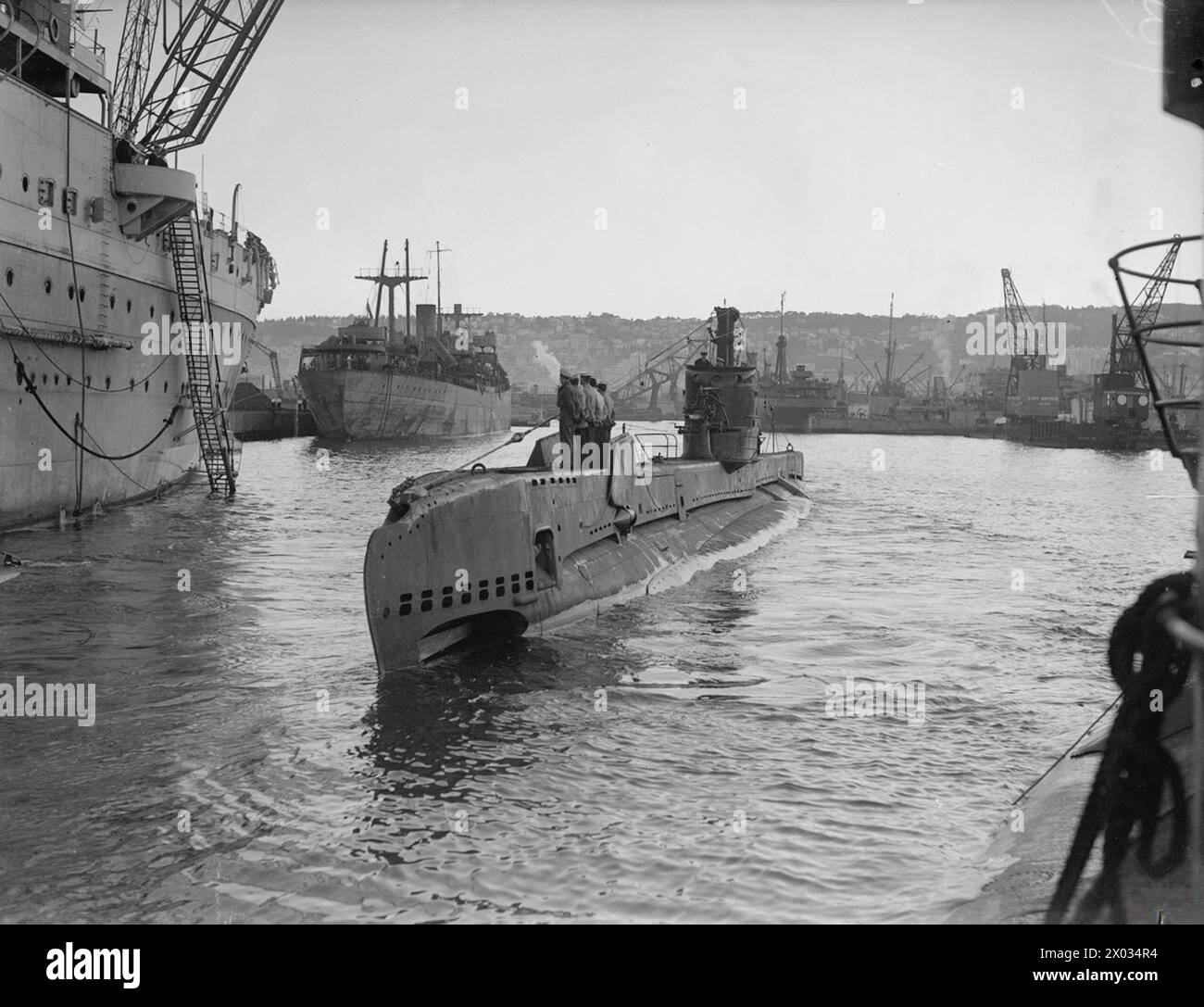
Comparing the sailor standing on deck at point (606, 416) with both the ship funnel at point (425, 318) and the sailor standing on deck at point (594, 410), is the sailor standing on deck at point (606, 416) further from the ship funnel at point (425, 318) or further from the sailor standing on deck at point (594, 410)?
the ship funnel at point (425, 318)

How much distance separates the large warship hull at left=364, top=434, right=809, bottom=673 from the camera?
11227 millimetres

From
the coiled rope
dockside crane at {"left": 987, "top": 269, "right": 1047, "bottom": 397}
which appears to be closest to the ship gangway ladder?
the coiled rope

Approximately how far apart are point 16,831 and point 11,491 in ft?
46.9

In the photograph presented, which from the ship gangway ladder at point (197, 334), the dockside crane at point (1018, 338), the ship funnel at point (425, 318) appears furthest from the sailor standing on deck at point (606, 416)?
the dockside crane at point (1018, 338)

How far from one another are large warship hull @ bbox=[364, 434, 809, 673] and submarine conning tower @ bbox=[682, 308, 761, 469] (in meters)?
5.30

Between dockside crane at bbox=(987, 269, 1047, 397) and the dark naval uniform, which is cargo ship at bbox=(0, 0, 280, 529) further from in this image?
dockside crane at bbox=(987, 269, 1047, 397)

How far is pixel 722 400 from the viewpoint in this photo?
2488cm

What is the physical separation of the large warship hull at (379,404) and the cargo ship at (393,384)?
0.17ft

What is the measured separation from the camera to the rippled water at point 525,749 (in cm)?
677

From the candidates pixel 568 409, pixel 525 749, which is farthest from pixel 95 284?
pixel 525 749

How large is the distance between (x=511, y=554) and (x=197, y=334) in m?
19.2

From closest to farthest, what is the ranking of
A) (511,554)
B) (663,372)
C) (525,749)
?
(525,749) → (511,554) → (663,372)

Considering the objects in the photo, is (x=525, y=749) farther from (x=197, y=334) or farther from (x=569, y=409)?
(x=197, y=334)
